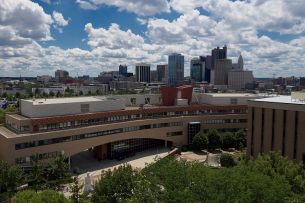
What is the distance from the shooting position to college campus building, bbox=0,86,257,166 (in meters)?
51.6

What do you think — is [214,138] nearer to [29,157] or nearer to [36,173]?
[36,173]

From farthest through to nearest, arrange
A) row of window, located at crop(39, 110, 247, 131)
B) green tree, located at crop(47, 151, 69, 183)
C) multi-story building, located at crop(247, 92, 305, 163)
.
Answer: row of window, located at crop(39, 110, 247, 131), multi-story building, located at crop(247, 92, 305, 163), green tree, located at crop(47, 151, 69, 183)

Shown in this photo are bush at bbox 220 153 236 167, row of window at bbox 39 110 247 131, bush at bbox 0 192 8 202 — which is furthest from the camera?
bush at bbox 220 153 236 167

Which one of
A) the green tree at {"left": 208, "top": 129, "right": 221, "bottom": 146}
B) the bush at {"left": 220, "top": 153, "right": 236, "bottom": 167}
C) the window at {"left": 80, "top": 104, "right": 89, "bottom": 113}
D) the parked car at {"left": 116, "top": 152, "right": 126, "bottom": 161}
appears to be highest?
the window at {"left": 80, "top": 104, "right": 89, "bottom": 113}

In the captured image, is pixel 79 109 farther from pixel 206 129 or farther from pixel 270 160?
pixel 270 160

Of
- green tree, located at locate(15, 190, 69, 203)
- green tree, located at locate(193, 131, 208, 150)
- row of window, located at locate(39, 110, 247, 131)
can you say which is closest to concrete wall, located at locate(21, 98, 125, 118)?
row of window, located at locate(39, 110, 247, 131)

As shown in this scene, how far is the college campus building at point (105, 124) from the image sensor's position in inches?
2031

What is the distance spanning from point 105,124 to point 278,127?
40.6 m

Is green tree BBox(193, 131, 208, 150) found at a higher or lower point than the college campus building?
lower

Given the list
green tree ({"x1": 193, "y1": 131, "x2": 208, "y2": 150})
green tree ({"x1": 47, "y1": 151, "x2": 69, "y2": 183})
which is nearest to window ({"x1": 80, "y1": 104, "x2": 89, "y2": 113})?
green tree ({"x1": 47, "y1": 151, "x2": 69, "y2": 183})

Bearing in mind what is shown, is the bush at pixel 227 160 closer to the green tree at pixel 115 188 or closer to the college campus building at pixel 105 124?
the college campus building at pixel 105 124

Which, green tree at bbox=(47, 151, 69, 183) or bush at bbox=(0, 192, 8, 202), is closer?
bush at bbox=(0, 192, 8, 202)

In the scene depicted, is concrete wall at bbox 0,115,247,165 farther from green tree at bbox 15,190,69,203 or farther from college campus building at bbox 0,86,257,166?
green tree at bbox 15,190,69,203

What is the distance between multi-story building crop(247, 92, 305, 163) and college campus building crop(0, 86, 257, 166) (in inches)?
923
